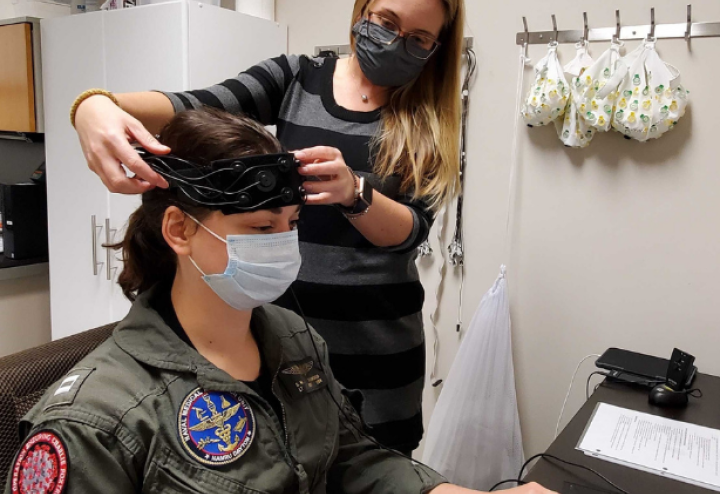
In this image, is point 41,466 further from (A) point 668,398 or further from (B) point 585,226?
(B) point 585,226

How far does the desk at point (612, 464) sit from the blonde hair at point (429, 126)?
586mm

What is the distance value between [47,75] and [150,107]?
6.41ft

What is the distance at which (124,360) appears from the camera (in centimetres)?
87

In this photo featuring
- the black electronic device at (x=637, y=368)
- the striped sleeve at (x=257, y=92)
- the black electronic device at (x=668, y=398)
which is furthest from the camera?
the black electronic device at (x=637, y=368)

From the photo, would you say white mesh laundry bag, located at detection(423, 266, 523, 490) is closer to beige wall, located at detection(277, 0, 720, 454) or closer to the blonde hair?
beige wall, located at detection(277, 0, 720, 454)

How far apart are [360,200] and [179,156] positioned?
1.12ft

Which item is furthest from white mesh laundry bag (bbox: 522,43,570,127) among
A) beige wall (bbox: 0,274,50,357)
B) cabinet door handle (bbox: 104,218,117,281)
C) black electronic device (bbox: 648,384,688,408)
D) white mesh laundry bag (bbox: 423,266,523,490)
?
beige wall (bbox: 0,274,50,357)

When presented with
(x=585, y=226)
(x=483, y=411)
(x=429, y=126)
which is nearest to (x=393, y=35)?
(x=429, y=126)

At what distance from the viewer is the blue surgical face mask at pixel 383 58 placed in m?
1.30

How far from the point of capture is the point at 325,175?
1013 millimetres

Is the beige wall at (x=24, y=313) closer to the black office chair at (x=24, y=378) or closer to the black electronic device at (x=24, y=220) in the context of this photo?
the black electronic device at (x=24, y=220)

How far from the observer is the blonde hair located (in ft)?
4.31

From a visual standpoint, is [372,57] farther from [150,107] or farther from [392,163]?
[150,107]

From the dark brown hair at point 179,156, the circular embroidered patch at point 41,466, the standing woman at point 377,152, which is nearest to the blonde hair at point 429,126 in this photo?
the standing woman at point 377,152
